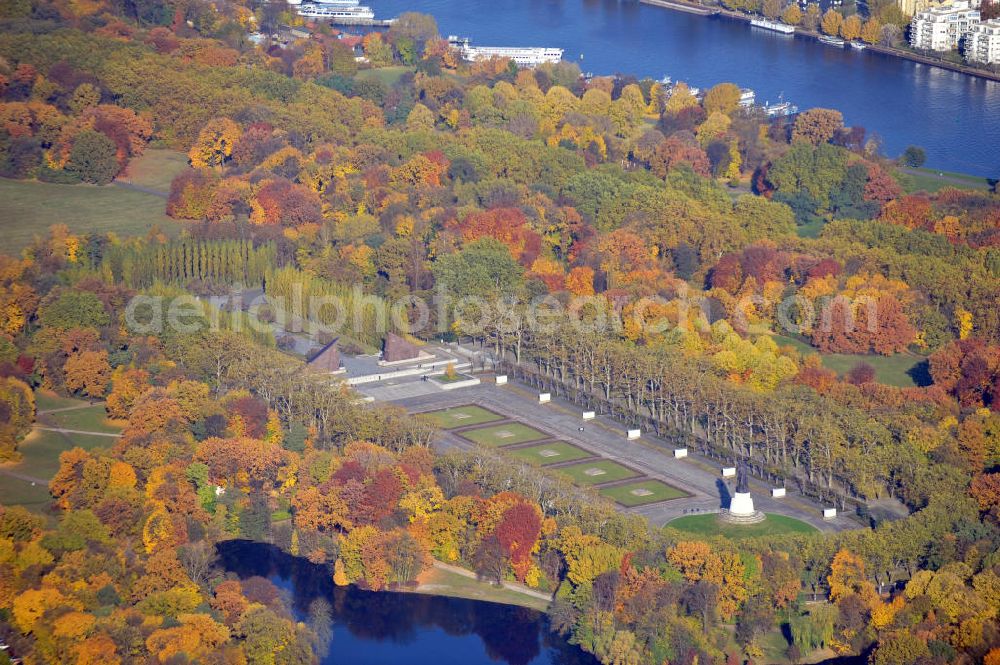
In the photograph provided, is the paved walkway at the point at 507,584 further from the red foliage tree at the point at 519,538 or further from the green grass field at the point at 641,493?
the green grass field at the point at 641,493

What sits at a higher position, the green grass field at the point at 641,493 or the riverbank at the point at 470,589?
the green grass field at the point at 641,493

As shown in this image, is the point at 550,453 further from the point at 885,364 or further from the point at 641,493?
the point at 885,364

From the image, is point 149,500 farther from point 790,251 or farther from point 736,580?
point 790,251

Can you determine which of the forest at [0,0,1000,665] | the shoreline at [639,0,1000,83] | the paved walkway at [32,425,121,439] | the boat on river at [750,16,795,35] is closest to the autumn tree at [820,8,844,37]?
the shoreline at [639,0,1000,83]

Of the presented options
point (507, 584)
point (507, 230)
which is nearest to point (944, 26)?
point (507, 230)

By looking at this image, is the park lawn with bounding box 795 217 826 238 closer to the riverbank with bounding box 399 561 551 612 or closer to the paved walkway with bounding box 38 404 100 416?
the paved walkway with bounding box 38 404 100 416

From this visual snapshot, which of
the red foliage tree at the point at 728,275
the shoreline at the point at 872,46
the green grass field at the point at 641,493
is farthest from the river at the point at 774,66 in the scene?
the green grass field at the point at 641,493
